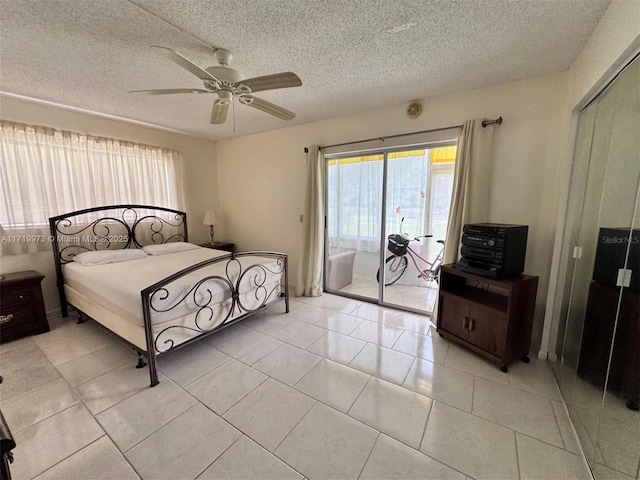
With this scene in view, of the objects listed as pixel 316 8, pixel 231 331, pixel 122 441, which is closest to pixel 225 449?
pixel 122 441

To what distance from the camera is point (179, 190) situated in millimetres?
4289

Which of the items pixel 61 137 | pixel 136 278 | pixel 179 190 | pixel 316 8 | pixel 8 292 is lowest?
A: pixel 8 292

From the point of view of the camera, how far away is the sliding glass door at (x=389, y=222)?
347cm

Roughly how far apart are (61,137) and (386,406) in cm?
451

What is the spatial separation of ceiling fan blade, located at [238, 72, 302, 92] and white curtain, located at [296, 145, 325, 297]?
1879mm

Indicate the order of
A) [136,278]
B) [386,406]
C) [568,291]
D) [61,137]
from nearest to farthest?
[386,406] → [568,291] → [136,278] → [61,137]

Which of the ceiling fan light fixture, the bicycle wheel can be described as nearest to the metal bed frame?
the ceiling fan light fixture

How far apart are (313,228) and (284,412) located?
2.44 metres

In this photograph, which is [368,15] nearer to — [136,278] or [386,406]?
[386,406]

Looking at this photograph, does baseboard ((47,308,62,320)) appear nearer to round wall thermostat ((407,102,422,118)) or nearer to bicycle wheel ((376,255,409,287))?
bicycle wheel ((376,255,409,287))

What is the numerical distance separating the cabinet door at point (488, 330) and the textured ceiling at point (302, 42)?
2.11 metres

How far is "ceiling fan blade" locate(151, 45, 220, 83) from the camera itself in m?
1.42

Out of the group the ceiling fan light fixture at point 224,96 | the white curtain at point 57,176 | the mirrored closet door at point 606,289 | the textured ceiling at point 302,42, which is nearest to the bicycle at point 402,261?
the mirrored closet door at point 606,289

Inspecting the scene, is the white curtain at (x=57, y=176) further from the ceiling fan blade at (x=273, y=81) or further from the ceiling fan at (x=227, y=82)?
the ceiling fan blade at (x=273, y=81)
